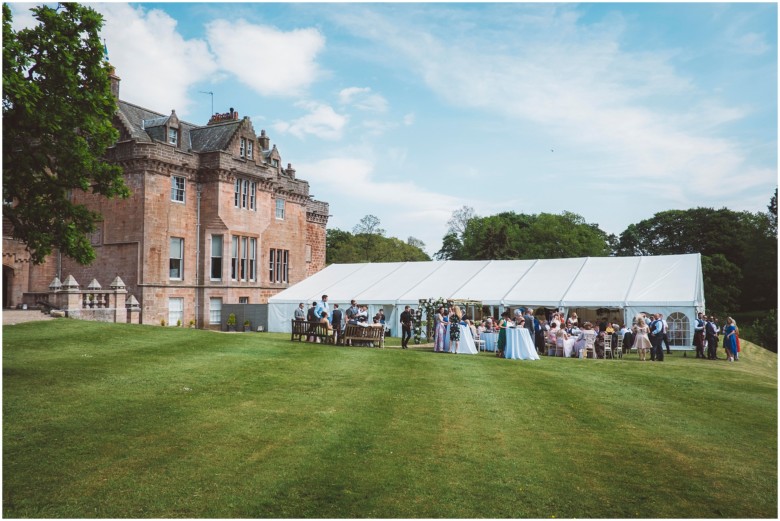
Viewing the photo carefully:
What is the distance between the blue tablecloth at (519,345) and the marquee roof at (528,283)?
5925 millimetres

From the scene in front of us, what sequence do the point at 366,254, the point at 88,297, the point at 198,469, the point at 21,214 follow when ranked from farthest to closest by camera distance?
the point at 366,254 < the point at 88,297 < the point at 21,214 < the point at 198,469

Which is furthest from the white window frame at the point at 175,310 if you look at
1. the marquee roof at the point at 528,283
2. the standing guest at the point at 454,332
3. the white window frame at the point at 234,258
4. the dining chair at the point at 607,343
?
the dining chair at the point at 607,343

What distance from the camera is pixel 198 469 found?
6574 mm

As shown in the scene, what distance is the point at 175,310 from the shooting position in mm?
30797

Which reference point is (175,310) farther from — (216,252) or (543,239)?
(543,239)

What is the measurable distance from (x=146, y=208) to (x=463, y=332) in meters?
17.3

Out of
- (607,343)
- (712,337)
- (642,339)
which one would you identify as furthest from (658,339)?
(712,337)

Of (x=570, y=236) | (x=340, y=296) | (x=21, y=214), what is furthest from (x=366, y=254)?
(x=21, y=214)

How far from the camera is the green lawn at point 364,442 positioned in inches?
235

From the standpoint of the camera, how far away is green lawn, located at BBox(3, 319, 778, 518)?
598 centimetres

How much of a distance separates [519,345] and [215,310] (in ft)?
61.9

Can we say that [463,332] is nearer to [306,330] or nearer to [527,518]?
[306,330]

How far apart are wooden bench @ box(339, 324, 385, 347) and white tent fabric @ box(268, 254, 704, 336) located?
7.07m

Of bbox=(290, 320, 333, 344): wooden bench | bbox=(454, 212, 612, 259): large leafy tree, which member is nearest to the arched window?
bbox=(290, 320, 333, 344): wooden bench
